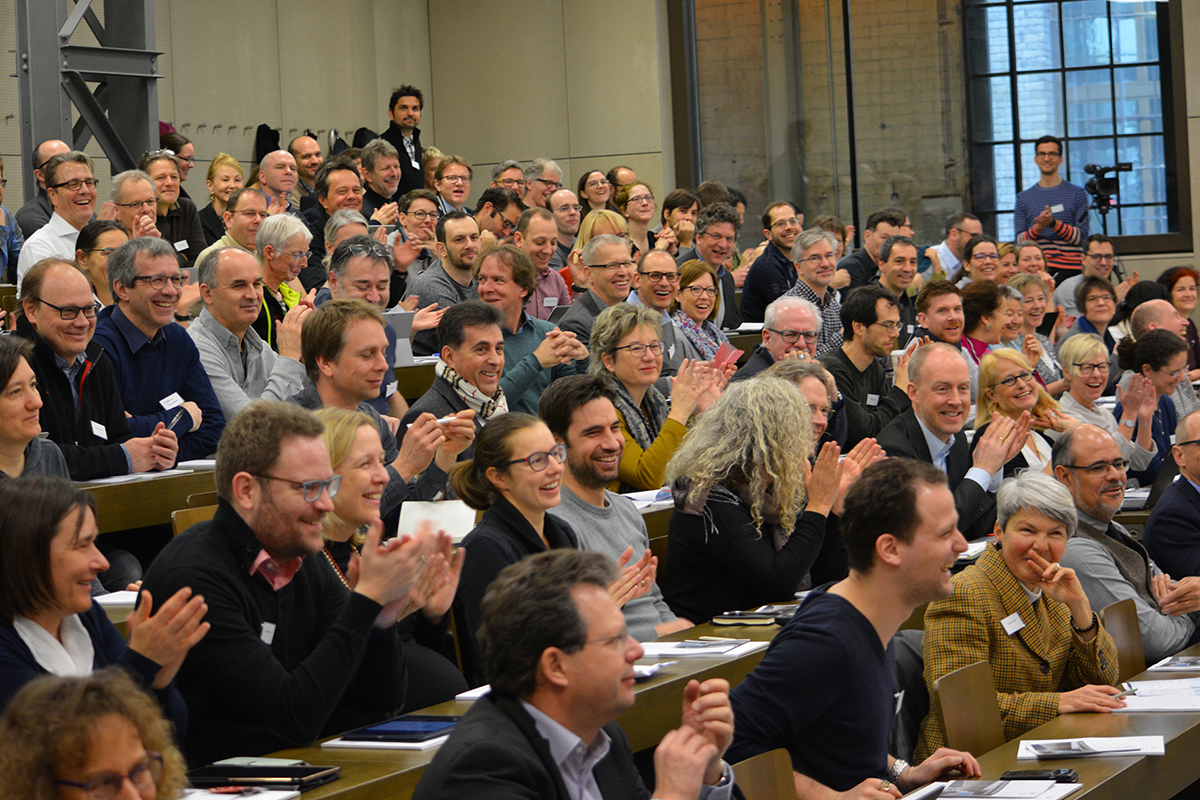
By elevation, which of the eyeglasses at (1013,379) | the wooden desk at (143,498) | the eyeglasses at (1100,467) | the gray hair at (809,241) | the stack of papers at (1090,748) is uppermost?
the gray hair at (809,241)

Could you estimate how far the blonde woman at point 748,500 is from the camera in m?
3.61

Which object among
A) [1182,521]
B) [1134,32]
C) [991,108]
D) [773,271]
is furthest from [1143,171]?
[1182,521]

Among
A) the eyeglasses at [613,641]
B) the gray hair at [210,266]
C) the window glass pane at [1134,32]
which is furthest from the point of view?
the window glass pane at [1134,32]

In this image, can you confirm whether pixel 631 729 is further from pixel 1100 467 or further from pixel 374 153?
pixel 374 153

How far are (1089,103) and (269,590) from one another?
1144 cm

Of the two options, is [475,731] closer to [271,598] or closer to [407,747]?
[407,747]

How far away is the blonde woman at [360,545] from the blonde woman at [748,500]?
784 millimetres

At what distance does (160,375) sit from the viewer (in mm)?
4578

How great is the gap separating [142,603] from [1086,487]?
299cm

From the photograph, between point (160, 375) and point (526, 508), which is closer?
point (526, 508)

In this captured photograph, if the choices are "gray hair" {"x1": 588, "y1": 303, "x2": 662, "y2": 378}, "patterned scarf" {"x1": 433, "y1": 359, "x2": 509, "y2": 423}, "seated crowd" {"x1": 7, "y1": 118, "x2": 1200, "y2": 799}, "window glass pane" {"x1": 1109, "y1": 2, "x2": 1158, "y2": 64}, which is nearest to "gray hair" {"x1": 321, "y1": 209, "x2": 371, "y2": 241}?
"seated crowd" {"x1": 7, "y1": 118, "x2": 1200, "y2": 799}

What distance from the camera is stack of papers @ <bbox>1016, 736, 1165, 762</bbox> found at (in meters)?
2.84

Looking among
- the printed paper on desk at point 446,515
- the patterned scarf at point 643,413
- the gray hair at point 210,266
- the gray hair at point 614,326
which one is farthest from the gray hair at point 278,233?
the printed paper on desk at point 446,515

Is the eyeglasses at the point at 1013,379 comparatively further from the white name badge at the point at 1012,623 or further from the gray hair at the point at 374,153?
the gray hair at the point at 374,153
